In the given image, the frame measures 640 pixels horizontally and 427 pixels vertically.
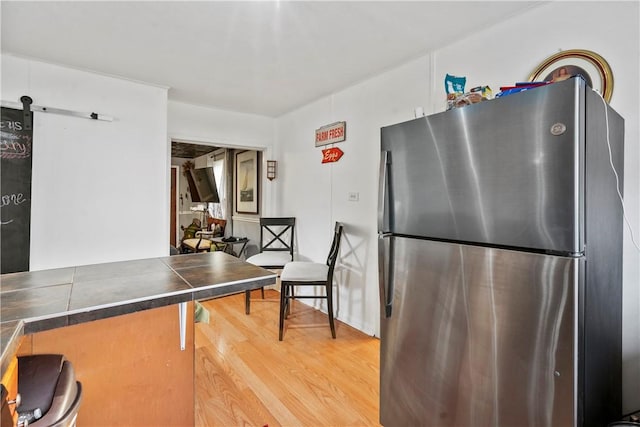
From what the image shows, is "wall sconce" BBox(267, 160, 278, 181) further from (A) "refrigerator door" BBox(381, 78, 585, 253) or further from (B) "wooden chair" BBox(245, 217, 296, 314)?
(A) "refrigerator door" BBox(381, 78, 585, 253)

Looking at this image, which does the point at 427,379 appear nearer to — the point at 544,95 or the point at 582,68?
the point at 544,95

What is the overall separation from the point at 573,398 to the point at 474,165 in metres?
0.84

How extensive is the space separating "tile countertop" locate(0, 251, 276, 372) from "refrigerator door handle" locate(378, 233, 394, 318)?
1.91 feet

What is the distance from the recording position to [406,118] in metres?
2.47

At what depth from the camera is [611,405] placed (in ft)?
4.20

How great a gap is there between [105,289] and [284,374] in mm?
1490

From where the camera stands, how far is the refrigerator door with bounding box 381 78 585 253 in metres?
1.00

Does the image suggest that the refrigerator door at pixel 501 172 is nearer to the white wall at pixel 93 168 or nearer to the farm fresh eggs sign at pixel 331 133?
the farm fresh eggs sign at pixel 331 133

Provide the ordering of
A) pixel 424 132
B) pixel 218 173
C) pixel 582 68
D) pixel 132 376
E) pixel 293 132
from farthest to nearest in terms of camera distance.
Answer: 1. pixel 218 173
2. pixel 293 132
3. pixel 582 68
4. pixel 424 132
5. pixel 132 376

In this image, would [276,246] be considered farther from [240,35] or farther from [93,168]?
[240,35]

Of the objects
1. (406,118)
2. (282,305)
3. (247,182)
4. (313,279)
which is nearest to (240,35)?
(406,118)

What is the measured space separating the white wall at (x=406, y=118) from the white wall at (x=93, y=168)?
145 centimetres

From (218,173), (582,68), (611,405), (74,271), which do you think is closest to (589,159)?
(582,68)

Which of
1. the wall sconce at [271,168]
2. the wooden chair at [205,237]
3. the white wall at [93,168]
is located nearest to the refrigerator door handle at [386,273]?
the white wall at [93,168]
